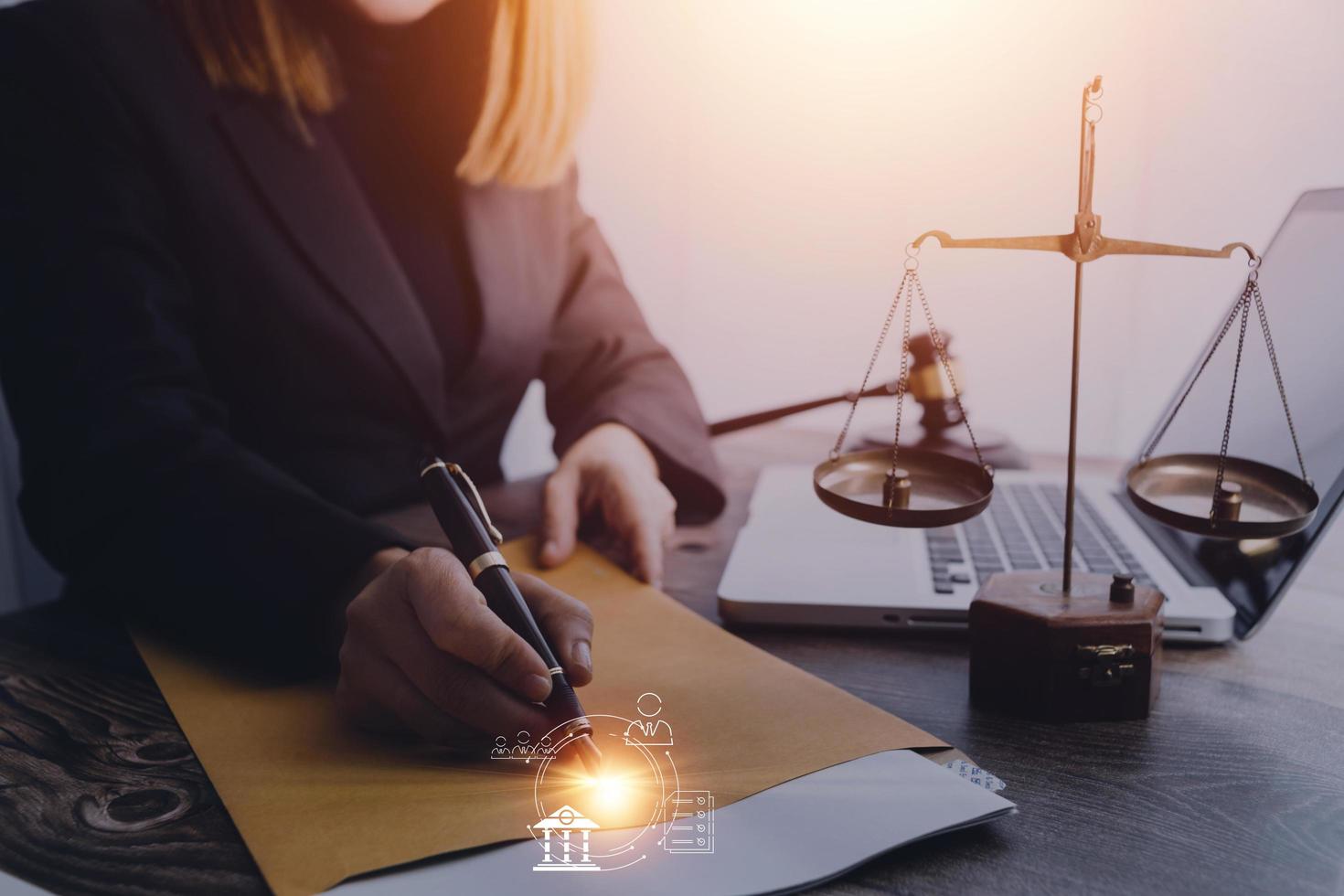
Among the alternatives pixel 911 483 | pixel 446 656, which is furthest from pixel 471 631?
pixel 911 483

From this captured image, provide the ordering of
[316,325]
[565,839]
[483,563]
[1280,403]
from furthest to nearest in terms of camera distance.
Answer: [316,325]
[1280,403]
[483,563]
[565,839]

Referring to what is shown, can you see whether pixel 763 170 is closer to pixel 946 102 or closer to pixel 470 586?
pixel 946 102

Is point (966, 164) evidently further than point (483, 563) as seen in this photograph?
Yes

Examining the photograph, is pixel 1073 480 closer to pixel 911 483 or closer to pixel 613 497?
pixel 911 483

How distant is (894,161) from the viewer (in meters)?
0.69

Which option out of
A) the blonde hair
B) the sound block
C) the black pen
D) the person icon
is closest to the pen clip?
the black pen

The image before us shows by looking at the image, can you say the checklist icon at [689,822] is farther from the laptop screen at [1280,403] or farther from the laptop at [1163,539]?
the laptop screen at [1280,403]

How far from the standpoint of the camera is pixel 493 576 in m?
0.46

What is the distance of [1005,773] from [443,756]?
0.84 feet

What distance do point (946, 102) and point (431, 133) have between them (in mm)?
445

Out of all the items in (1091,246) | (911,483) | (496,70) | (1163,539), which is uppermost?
(496,70)

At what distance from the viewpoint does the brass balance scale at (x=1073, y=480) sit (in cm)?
44

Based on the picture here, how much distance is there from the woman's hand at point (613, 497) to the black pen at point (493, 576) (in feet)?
0.43

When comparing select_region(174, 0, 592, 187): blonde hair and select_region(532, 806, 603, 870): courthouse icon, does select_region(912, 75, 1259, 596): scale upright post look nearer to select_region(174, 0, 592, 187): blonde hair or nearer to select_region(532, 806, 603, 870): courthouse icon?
select_region(532, 806, 603, 870): courthouse icon
